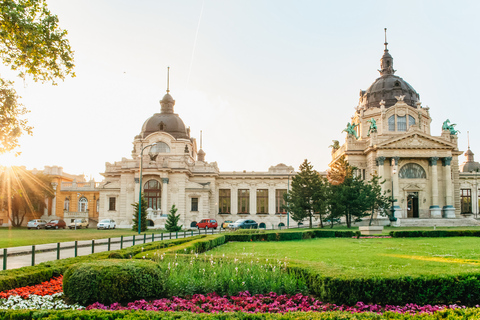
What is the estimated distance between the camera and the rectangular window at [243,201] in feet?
229

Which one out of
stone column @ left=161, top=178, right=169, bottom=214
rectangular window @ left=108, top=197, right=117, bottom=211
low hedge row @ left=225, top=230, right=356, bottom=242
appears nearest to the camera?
low hedge row @ left=225, top=230, right=356, bottom=242

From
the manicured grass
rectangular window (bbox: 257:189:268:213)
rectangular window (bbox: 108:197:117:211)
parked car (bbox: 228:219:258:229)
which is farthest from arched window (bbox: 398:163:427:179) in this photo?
rectangular window (bbox: 108:197:117:211)

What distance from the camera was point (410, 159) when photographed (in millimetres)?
57500

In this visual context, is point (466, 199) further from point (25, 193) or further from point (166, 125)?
point (25, 193)

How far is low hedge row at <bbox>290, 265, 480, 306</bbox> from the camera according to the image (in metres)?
9.43

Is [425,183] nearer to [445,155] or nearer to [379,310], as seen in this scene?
[445,155]

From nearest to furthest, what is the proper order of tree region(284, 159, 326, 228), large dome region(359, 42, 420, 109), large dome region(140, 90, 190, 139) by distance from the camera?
1. tree region(284, 159, 326, 228)
2. large dome region(359, 42, 420, 109)
3. large dome region(140, 90, 190, 139)

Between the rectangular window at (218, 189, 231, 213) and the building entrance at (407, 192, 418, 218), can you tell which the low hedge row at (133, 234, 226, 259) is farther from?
the rectangular window at (218, 189, 231, 213)

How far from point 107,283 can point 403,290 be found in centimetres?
677

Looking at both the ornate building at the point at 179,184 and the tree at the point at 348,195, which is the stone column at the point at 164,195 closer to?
the ornate building at the point at 179,184

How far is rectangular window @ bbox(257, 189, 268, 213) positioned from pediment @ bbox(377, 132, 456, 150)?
21495mm

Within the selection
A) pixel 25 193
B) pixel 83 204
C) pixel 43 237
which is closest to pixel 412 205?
pixel 43 237

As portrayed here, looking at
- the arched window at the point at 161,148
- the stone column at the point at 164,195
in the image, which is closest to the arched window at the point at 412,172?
the stone column at the point at 164,195

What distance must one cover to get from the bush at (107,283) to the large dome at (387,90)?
6137cm
